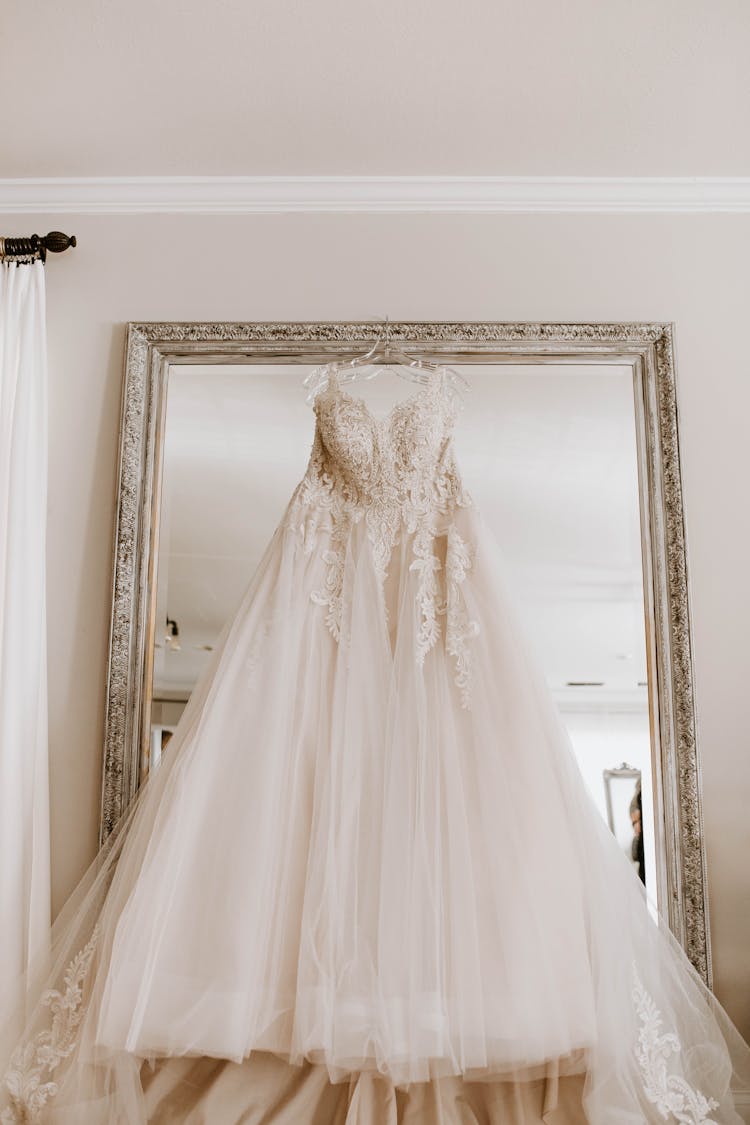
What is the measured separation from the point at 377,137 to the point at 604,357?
0.74 m

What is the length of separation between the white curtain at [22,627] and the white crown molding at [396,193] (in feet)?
0.91

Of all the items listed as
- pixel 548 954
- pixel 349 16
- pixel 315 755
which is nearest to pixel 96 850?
pixel 315 755

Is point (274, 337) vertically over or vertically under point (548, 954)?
over

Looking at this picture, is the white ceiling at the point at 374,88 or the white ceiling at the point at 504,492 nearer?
the white ceiling at the point at 374,88

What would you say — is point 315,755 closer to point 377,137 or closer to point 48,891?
point 48,891

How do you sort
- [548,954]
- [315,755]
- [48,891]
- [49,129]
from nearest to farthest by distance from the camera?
[548,954], [315,755], [48,891], [49,129]

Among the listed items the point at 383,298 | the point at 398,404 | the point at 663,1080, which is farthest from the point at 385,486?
the point at 663,1080

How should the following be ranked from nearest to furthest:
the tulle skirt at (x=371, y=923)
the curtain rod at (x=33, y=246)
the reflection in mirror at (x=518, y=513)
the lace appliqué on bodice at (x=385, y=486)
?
the tulle skirt at (x=371, y=923) < the lace appliqué on bodice at (x=385, y=486) < the reflection in mirror at (x=518, y=513) < the curtain rod at (x=33, y=246)

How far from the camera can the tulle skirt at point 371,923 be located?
146cm

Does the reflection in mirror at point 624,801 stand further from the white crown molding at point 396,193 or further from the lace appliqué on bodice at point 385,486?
the white crown molding at point 396,193

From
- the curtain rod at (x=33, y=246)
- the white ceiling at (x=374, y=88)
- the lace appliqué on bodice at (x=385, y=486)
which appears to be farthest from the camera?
the curtain rod at (x=33, y=246)

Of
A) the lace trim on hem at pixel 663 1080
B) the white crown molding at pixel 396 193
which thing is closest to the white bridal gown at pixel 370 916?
the lace trim on hem at pixel 663 1080

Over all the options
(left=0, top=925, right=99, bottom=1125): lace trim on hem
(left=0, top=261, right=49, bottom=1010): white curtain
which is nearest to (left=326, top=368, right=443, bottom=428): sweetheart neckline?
(left=0, top=261, right=49, bottom=1010): white curtain

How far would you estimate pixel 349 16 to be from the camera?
1807 millimetres
